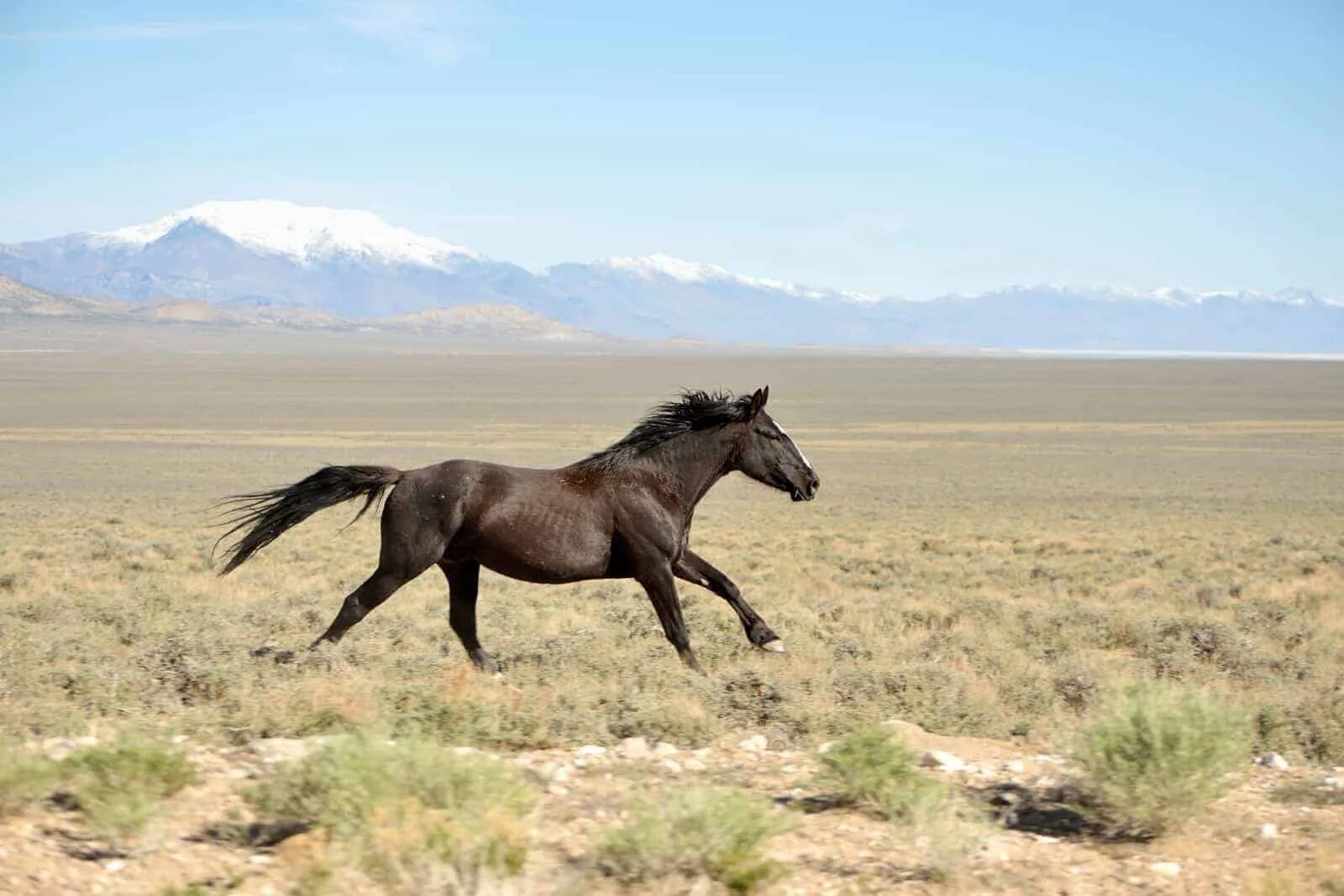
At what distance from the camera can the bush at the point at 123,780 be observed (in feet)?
17.2

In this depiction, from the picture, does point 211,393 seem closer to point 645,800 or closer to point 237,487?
point 237,487

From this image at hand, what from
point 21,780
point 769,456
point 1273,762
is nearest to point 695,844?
point 21,780

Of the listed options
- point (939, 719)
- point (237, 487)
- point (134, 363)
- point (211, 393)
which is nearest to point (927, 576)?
point (939, 719)

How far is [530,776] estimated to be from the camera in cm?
629

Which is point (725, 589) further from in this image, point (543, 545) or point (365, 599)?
point (365, 599)

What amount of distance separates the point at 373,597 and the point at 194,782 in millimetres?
3048

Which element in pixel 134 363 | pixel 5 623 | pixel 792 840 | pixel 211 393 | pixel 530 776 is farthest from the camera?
pixel 134 363

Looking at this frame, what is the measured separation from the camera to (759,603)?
49.7ft

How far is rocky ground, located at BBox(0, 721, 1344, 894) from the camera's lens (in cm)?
→ 503

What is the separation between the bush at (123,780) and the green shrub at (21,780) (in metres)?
0.11

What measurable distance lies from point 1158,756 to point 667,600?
12.5ft

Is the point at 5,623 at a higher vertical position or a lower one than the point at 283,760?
lower

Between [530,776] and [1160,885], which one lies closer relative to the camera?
[1160,885]

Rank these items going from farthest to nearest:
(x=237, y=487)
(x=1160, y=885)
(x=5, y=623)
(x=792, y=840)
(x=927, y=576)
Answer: (x=237, y=487), (x=927, y=576), (x=5, y=623), (x=792, y=840), (x=1160, y=885)
